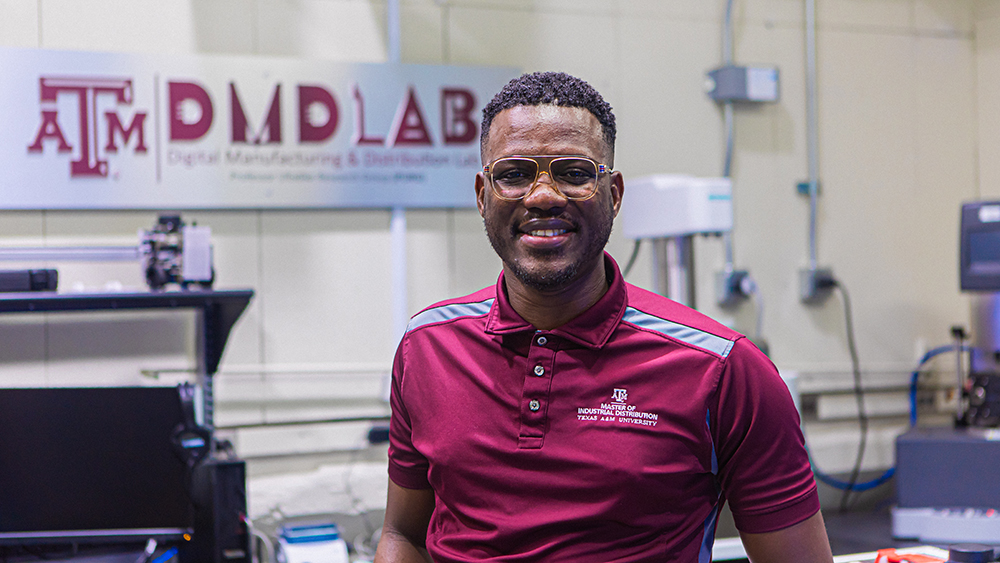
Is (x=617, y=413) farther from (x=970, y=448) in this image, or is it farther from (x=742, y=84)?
(x=742, y=84)

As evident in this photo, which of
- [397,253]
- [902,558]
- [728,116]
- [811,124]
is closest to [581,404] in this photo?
[902,558]

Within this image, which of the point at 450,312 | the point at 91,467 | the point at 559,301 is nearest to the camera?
the point at 559,301

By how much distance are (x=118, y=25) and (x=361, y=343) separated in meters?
1.24

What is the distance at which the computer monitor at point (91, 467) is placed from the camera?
193cm

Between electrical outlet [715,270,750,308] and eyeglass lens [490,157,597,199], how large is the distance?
223cm

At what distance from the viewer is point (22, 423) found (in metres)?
1.94

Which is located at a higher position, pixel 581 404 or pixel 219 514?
pixel 581 404

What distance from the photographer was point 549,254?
43.6 inches

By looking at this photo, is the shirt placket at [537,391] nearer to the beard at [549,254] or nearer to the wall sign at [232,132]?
the beard at [549,254]

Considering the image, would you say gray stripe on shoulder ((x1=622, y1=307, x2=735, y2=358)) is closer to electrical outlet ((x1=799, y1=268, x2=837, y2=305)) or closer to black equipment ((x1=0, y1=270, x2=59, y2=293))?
black equipment ((x1=0, y1=270, x2=59, y2=293))

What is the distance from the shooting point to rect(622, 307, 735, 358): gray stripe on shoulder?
1078 millimetres

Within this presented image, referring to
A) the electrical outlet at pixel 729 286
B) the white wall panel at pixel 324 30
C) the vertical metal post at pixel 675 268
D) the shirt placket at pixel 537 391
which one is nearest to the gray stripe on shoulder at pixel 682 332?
the shirt placket at pixel 537 391

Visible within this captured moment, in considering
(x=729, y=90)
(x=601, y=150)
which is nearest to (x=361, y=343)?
(x=729, y=90)

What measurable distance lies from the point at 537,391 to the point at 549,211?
0.76 feet
